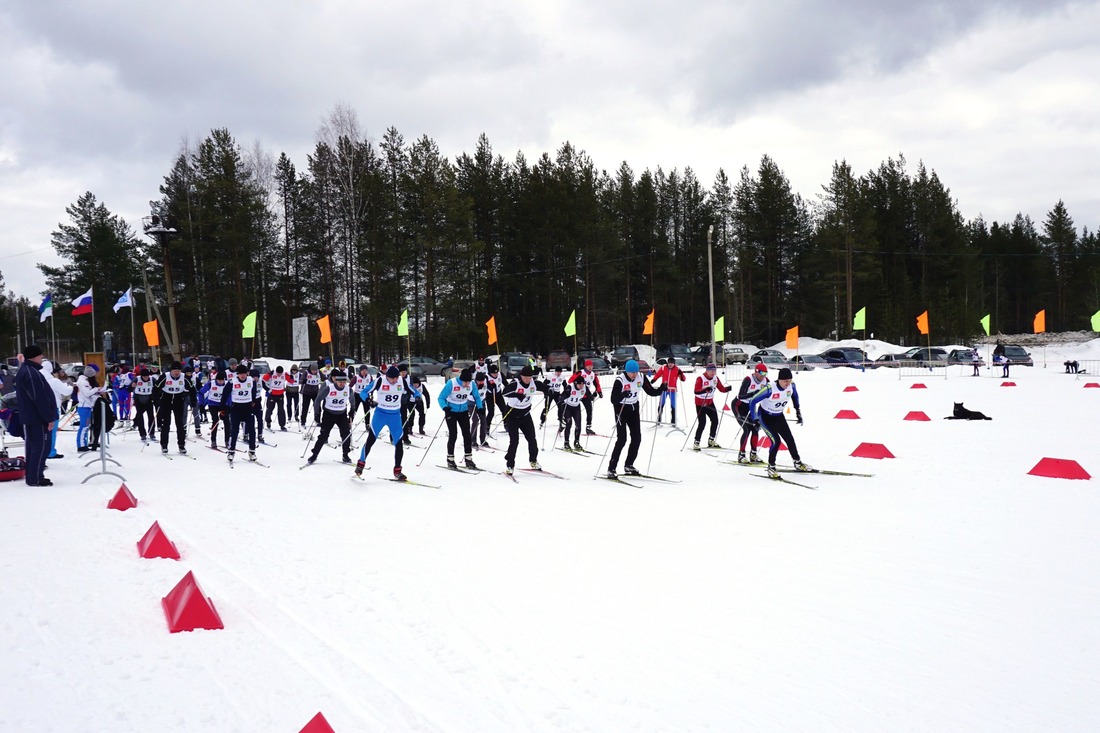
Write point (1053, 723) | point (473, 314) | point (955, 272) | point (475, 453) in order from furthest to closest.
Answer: point (955, 272), point (473, 314), point (475, 453), point (1053, 723)

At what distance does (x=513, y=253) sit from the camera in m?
53.8

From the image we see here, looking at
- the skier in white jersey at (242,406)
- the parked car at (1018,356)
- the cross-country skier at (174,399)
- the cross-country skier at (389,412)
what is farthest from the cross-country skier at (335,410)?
the parked car at (1018,356)

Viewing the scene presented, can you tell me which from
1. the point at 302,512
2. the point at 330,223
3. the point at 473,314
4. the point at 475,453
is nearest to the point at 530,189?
the point at 473,314

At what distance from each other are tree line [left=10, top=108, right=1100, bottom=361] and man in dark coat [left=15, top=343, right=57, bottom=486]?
33.7 meters

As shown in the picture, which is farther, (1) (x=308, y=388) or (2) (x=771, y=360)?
(2) (x=771, y=360)

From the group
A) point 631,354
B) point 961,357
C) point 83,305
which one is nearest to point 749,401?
point 83,305

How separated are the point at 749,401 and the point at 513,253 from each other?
43351 mm

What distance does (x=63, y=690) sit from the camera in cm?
379

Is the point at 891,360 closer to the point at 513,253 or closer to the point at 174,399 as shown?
the point at 513,253

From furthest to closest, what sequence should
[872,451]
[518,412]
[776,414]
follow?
[872,451], [518,412], [776,414]

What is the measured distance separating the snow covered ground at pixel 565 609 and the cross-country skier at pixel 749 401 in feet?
7.39

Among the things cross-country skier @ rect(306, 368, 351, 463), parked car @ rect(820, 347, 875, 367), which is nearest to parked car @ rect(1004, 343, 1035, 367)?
parked car @ rect(820, 347, 875, 367)

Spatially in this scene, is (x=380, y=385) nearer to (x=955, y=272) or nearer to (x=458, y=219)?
(x=458, y=219)

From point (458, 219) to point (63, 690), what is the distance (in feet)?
137
